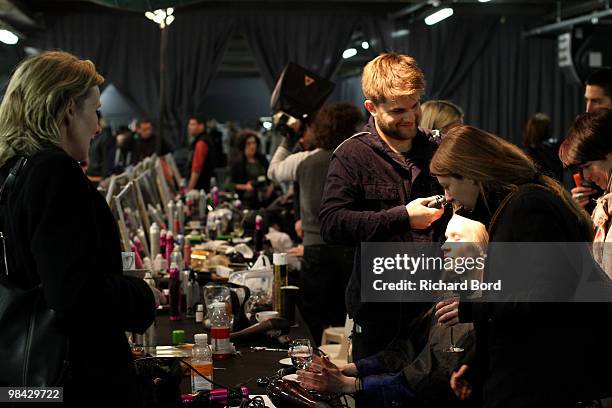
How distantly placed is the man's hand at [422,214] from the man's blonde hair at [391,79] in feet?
1.20

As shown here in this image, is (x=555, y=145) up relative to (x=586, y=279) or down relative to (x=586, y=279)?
up

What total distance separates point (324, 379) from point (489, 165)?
0.87 m

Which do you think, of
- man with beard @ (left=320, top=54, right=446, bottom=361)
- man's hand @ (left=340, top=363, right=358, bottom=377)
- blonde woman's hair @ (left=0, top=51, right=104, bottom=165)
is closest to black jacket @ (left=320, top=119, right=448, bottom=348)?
man with beard @ (left=320, top=54, right=446, bottom=361)

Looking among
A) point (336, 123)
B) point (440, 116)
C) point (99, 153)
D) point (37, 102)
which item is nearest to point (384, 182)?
point (440, 116)

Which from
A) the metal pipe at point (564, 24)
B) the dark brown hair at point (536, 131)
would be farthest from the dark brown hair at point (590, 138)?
the metal pipe at point (564, 24)

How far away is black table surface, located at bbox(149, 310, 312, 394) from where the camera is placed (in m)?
2.69

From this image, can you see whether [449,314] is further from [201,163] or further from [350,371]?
[201,163]

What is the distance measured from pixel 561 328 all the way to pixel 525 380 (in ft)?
0.49

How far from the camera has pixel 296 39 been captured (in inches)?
530

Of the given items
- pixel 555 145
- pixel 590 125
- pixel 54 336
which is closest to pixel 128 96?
pixel 555 145

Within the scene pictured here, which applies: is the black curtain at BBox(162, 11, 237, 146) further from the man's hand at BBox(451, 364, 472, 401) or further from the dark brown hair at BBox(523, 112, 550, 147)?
the man's hand at BBox(451, 364, 472, 401)

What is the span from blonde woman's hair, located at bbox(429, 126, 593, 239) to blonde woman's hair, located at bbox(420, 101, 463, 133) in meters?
1.59

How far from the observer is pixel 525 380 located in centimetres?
212

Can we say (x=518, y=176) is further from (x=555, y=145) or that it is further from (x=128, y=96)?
(x=128, y=96)
